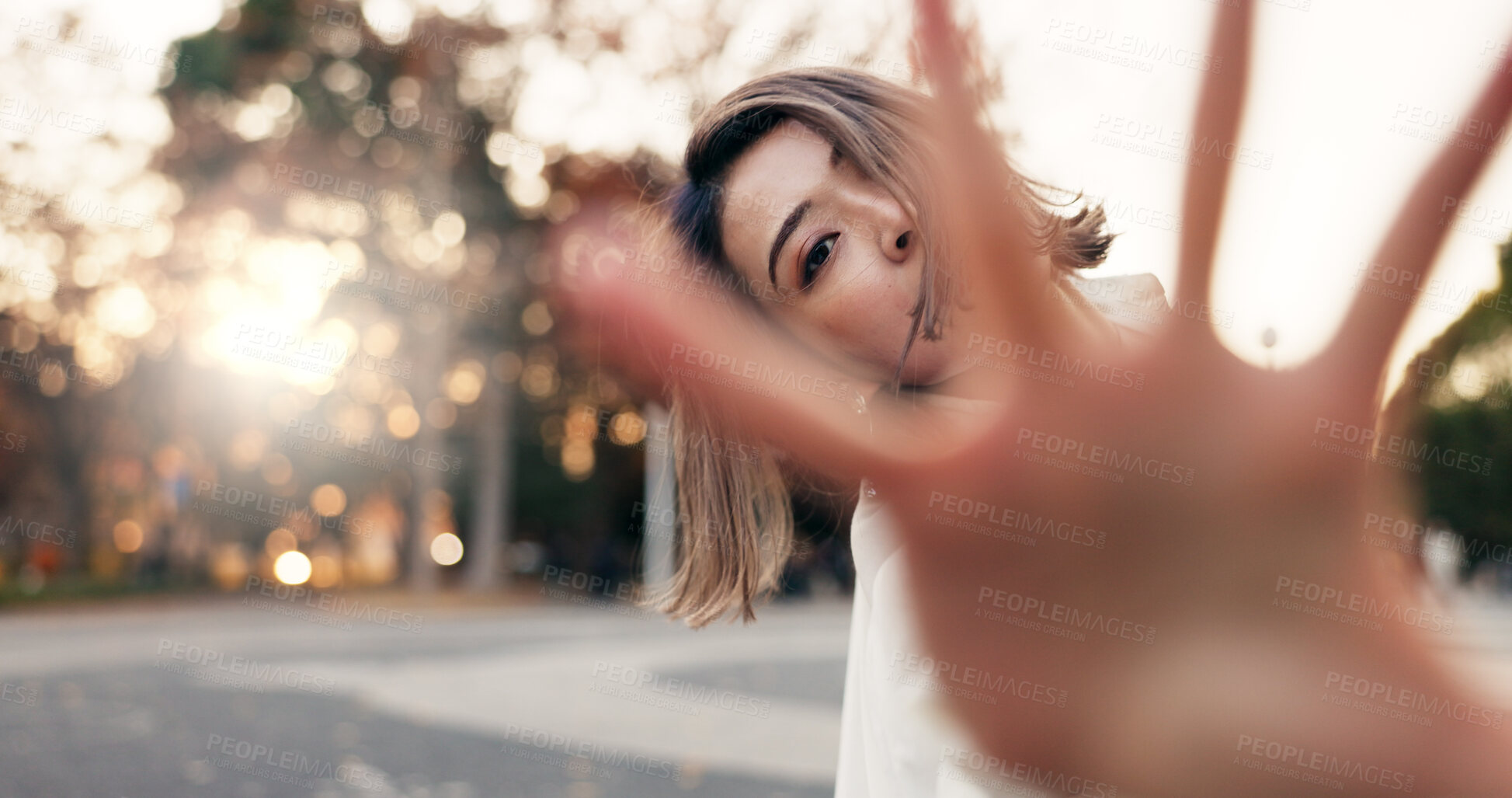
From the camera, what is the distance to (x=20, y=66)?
1884cm

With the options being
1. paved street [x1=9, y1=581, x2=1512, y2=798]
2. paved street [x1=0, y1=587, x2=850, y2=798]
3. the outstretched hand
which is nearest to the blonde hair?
the outstretched hand

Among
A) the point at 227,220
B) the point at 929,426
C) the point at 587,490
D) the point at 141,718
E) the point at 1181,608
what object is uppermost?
the point at 227,220

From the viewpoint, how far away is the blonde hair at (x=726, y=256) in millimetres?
1148

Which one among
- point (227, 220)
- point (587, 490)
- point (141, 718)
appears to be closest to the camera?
point (141, 718)

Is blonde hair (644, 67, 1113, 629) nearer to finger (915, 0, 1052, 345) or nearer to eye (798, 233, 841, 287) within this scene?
eye (798, 233, 841, 287)

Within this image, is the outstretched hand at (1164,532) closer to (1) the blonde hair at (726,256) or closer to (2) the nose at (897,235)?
(1) the blonde hair at (726,256)

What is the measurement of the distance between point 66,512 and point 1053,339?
3762 cm

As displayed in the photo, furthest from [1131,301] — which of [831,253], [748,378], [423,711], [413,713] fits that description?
[423,711]

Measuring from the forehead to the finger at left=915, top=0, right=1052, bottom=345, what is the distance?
1.98 ft

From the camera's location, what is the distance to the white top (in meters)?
0.92

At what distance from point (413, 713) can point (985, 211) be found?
9847 millimetres

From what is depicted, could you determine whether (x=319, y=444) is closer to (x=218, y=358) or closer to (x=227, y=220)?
(x=218, y=358)

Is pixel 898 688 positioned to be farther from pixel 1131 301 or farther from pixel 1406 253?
pixel 1406 253

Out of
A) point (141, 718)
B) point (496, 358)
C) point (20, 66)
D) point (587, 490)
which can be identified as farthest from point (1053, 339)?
point (587, 490)
